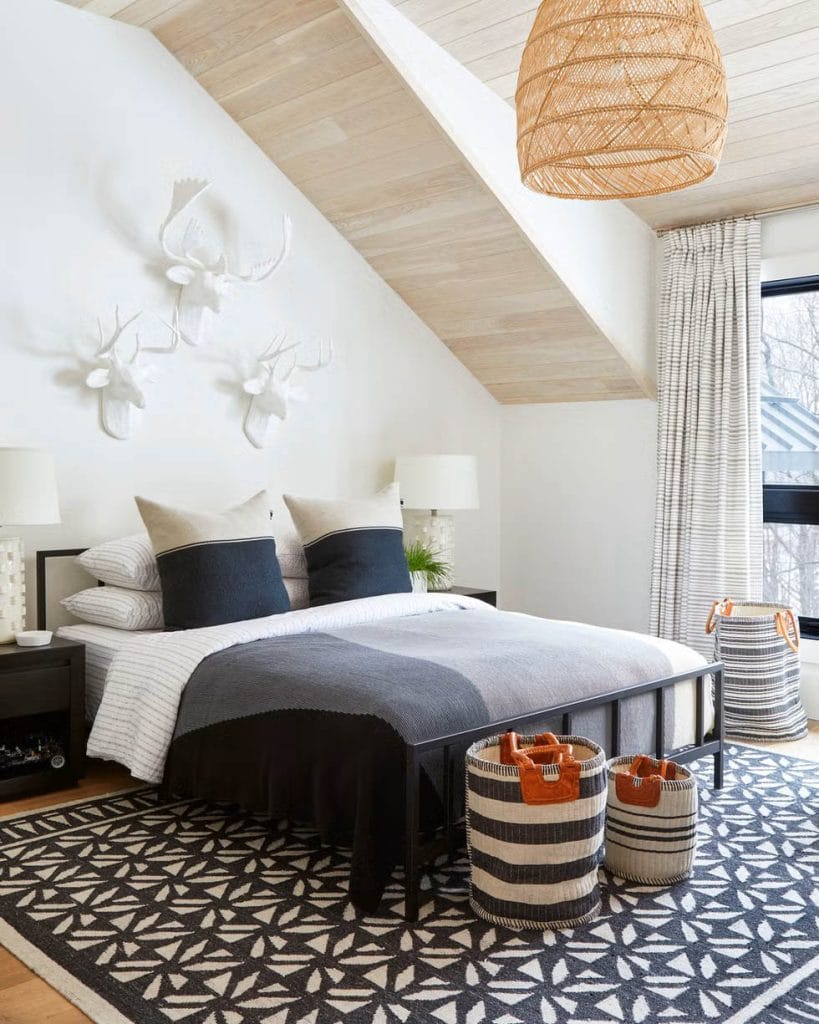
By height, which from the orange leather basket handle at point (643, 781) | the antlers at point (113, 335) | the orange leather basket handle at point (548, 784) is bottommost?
the orange leather basket handle at point (643, 781)

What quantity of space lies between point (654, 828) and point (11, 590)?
2.21 metres

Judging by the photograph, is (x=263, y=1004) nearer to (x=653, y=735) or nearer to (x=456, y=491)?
(x=653, y=735)

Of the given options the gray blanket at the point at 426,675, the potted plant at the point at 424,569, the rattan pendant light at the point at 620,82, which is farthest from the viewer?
the potted plant at the point at 424,569

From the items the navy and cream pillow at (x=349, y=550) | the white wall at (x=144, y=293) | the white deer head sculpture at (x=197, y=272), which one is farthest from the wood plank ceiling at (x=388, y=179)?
the navy and cream pillow at (x=349, y=550)

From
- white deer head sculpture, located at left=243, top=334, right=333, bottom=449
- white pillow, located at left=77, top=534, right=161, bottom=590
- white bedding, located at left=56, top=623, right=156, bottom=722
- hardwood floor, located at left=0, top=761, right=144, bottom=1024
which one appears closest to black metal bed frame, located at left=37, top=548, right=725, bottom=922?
hardwood floor, located at left=0, top=761, right=144, bottom=1024

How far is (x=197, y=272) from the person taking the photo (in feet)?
13.5

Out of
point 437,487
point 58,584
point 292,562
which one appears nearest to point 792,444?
point 437,487

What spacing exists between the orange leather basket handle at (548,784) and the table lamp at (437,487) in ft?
8.00

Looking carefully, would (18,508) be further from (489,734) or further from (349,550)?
(489,734)

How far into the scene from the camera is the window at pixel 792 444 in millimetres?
4500

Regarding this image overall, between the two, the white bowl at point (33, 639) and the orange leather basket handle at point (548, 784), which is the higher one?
the white bowl at point (33, 639)

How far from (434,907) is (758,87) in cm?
300

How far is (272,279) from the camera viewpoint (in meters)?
4.52

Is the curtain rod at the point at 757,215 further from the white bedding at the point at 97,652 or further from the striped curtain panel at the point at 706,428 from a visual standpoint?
the white bedding at the point at 97,652
